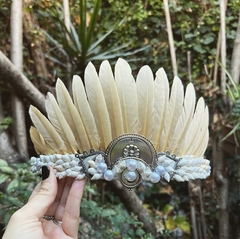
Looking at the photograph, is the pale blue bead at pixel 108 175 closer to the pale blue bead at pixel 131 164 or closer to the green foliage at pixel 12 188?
the pale blue bead at pixel 131 164

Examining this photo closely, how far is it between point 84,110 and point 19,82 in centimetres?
94

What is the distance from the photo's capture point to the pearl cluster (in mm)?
670

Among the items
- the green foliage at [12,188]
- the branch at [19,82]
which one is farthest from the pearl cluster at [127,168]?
the branch at [19,82]

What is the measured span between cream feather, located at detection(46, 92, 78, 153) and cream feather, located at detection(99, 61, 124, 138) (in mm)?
112

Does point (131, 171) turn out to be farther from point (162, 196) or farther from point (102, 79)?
point (162, 196)

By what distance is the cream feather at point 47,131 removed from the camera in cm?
71

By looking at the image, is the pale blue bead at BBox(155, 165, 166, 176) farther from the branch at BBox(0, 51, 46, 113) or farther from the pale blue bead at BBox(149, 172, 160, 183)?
the branch at BBox(0, 51, 46, 113)

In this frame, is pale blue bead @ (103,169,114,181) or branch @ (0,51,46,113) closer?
pale blue bead @ (103,169,114,181)

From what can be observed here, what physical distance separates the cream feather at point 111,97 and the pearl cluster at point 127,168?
8 cm

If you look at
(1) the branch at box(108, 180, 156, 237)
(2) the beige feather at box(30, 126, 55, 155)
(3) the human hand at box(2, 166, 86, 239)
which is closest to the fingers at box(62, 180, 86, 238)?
(3) the human hand at box(2, 166, 86, 239)

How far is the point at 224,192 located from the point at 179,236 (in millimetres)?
445

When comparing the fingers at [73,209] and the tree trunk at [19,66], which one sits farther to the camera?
the tree trunk at [19,66]

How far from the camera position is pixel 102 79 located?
2.26 feet

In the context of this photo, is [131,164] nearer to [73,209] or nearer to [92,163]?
[92,163]
